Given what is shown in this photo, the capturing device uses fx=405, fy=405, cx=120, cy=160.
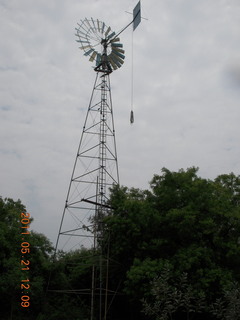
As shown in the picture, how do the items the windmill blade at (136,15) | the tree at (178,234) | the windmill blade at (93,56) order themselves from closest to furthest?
the tree at (178,234), the windmill blade at (136,15), the windmill blade at (93,56)

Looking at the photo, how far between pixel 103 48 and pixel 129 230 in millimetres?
9521

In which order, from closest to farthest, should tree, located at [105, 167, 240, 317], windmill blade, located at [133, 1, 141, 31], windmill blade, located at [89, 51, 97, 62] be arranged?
tree, located at [105, 167, 240, 317] < windmill blade, located at [133, 1, 141, 31] < windmill blade, located at [89, 51, 97, 62]

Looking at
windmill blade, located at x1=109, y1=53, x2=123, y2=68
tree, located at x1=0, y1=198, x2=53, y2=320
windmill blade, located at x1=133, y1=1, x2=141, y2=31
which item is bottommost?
tree, located at x1=0, y1=198, x2=53, y2=320

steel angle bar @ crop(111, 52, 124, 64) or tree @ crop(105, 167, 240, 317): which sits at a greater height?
steel angle bar @ crop(111, 52, 124, 64)

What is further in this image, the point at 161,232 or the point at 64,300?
the point at 64,300

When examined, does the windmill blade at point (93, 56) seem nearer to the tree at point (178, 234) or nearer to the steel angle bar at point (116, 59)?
the steel angle bar at point (116, 59)

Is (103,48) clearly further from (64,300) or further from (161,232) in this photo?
(64,300)

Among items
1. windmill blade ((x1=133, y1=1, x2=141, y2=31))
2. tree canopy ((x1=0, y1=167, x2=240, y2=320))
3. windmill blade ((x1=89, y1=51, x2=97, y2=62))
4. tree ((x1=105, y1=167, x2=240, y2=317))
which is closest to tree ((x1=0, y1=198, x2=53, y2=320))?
tree canopy ((x1=0, y1=167, x2=240, y2=320))

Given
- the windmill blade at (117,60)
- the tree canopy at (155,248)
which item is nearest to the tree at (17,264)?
the tree canopy at (155,248)

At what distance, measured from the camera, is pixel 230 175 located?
76.4 feet

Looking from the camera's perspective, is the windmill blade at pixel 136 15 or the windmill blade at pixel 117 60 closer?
the windmill blade at pixel 136 15

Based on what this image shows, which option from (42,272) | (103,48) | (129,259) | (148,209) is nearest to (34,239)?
(42,272)

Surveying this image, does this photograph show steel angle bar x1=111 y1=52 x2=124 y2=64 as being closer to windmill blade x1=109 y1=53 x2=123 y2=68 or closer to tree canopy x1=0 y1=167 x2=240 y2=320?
windmill blade x1=109 y1=53 x2=123 y2=68

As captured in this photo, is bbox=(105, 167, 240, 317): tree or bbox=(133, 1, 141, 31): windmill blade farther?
bbox=(133, 1, 141, 31): windmill blade
